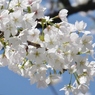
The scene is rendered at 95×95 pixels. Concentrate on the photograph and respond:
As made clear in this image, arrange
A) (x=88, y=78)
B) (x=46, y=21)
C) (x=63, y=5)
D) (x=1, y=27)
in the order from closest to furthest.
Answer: (x=1, y=27) → (x=46, y=21) → (x=88, y=78) → (x=63, y=5)

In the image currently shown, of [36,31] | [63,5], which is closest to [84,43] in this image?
[36,31]

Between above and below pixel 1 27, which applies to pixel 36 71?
below

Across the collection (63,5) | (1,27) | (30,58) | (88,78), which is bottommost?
(88,78)

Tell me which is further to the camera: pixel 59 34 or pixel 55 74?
pixel 55 74

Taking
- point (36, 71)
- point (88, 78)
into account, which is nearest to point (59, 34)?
point (36, 71)

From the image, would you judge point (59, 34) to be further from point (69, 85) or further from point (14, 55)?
point (69, 85)

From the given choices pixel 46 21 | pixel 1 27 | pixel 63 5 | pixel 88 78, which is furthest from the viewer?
pixel 63 5
